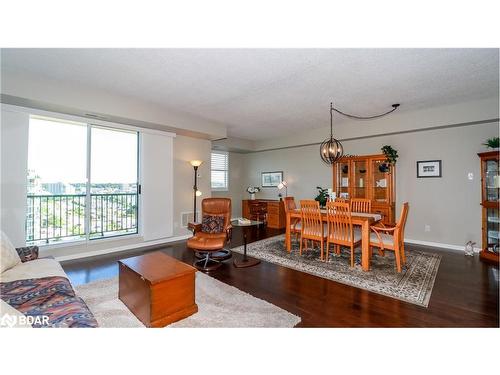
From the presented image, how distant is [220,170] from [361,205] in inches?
174

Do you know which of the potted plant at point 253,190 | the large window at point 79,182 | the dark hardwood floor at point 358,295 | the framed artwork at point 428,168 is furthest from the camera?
the potted plant at point 253,190

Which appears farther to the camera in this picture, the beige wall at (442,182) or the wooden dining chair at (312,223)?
the beige wall at (442,182)

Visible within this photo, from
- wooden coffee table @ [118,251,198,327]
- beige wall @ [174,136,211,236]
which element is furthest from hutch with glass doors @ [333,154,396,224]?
wooden coffee table @ [118,251,198,327]

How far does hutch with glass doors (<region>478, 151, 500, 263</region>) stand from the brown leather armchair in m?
4.21

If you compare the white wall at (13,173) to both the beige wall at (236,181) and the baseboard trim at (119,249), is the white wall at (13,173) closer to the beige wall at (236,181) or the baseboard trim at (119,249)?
the baseboard trim at (119,249)

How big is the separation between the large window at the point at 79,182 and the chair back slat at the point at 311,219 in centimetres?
330

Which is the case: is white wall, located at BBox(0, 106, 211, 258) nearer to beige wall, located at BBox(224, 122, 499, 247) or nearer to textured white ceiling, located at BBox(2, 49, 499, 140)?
textured white ceiling, located at BBox(2, 49, 499, 140)

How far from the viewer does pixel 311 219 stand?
3.77m

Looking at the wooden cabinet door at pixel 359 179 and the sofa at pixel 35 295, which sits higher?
the wooden cabinet door at pixel 359 179

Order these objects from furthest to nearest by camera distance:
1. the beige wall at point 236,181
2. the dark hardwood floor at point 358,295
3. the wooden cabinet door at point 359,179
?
the beige wall at point 236,181 < the wooden cabinet door at point 359,179 < the dark hardwood floor at point 358,295

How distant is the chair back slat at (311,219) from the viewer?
3645 mm

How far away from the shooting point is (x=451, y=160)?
4.31 metres

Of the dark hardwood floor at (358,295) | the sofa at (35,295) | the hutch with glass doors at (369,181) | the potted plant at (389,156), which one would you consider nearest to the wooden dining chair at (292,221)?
the dark hardwood floor at (358,295)

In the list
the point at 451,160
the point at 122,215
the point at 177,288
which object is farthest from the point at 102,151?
the point at 451,160
